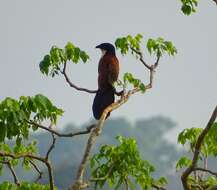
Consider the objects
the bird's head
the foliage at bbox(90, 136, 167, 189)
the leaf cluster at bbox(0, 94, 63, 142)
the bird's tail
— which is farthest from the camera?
the bird's head

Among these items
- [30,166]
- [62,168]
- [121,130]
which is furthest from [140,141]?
[30,166]

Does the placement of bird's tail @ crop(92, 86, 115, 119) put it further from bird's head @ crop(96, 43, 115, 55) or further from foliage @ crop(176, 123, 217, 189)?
foliage @ crop(176, 123, 217, 189)

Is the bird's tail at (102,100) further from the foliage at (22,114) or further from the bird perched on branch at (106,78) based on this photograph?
the foliage at (22,114)

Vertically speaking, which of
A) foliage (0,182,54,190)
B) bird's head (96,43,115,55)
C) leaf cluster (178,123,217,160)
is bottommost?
foliage (0,182,54,190)

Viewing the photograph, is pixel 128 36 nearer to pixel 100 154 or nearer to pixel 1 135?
pixel 100 154

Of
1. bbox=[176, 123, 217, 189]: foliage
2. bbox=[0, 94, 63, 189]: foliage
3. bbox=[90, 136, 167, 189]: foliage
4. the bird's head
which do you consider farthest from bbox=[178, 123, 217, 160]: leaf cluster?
the bird's head

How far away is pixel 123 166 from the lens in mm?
9156

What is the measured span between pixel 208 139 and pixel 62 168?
61657mm

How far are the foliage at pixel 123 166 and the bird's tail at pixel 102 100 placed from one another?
2166 mm

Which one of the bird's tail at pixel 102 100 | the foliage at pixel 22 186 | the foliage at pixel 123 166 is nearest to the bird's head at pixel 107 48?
the bird's tail at pixel 102 100

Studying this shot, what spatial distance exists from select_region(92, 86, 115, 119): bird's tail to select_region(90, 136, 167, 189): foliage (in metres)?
2.17

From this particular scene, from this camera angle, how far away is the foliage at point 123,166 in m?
9.12

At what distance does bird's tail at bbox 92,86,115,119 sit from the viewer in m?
11.4

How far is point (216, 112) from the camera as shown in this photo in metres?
8.05
